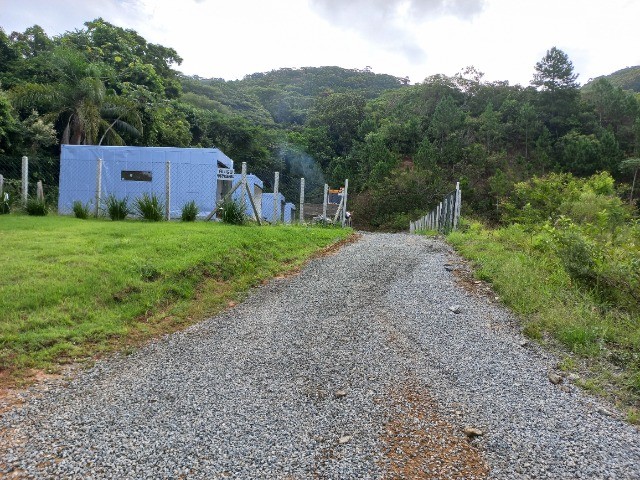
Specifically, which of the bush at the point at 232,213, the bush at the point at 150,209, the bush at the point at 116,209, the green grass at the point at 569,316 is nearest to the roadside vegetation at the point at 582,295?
the green grass at the point at 569,316

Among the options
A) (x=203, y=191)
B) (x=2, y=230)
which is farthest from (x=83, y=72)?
(x=2, y=230)

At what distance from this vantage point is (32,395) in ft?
12.4

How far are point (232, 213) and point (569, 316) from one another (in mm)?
8038

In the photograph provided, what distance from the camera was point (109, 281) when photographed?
610 cm

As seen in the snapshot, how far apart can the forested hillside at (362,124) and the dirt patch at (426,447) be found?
63.2 feet

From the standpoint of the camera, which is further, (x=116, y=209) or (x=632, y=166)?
(x=632, y=166)

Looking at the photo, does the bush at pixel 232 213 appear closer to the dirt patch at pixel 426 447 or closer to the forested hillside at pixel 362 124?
the dirt patch at pixel 426 447

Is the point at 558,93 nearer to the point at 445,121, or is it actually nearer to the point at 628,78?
the point at 445,121

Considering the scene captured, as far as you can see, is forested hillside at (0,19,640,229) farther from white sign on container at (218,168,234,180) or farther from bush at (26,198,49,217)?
bush at (26,198,49,217)

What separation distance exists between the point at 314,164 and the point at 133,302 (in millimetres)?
34306

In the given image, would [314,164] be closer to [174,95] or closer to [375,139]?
[375,139]

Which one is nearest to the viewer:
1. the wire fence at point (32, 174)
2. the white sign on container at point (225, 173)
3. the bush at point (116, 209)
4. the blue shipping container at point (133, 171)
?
the bush at point (116, 209)

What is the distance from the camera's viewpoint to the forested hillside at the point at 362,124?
781 inches

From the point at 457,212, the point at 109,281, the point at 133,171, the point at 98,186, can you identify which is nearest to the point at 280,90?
the point at 133,171
